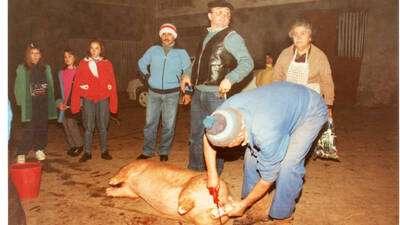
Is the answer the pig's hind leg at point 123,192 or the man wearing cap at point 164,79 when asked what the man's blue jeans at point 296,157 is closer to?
the pig's hind leg at point 123,192

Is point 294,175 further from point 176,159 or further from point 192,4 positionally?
point 192,4

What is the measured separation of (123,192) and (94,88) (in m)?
1.92

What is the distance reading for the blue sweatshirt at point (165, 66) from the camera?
5723 millimetres

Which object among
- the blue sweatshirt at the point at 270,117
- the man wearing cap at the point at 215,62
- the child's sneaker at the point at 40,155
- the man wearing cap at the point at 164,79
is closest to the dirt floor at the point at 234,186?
the child's sneaker at the point at 40,155

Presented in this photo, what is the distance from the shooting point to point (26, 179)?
439cm

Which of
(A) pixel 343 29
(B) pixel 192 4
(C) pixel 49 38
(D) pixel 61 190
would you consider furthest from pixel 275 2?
(D) pixel 61 190

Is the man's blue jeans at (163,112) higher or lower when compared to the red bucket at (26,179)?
higher

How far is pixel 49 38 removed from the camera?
16797 millimetres

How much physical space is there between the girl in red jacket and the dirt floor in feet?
2.38

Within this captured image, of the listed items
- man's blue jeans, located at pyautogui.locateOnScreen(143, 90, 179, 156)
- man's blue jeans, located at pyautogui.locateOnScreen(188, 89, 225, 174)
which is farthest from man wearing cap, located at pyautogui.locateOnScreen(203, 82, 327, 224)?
man's blue jeans, located at pyautogui.locateOnScreen(143, 90, 179, 156)

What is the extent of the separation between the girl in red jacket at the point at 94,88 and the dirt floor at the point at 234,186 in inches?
28.5

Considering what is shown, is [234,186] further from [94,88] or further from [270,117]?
[94,88]

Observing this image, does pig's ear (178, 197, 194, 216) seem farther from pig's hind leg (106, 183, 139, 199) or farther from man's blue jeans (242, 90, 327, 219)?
pig's hind leg (106, 183, 139, 199)

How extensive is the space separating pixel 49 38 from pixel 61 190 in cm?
1353
